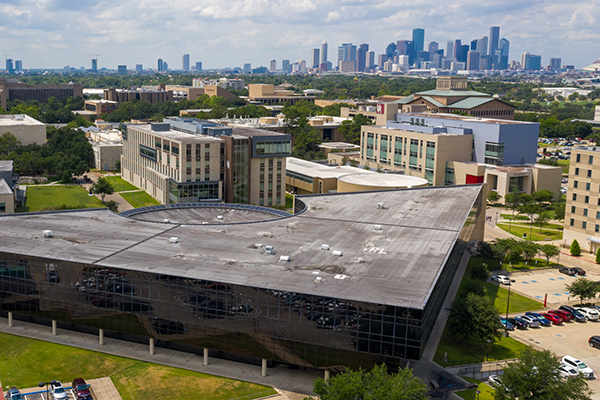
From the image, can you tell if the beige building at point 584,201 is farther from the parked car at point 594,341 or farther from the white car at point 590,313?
the parked car at point 594,341

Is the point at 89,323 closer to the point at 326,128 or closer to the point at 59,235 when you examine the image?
the point at 59,235

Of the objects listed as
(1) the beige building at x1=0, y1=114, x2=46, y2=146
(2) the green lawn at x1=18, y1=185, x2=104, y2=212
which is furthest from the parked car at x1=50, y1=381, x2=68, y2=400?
(1) the beige building at x1=0, y1=114, x2=46, y2=146

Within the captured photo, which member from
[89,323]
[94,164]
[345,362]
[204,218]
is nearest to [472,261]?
[204,218]

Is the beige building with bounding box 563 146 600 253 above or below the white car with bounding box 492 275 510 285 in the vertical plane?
above

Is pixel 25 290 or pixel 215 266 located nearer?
pixel 215 266

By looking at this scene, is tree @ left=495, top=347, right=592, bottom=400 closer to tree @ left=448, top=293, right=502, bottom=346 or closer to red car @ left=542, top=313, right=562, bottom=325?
tree @ left=448, top=293, right=502, bottom=346

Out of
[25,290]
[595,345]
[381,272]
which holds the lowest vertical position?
[595,345]

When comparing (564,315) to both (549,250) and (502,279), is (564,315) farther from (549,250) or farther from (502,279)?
(549,250)
